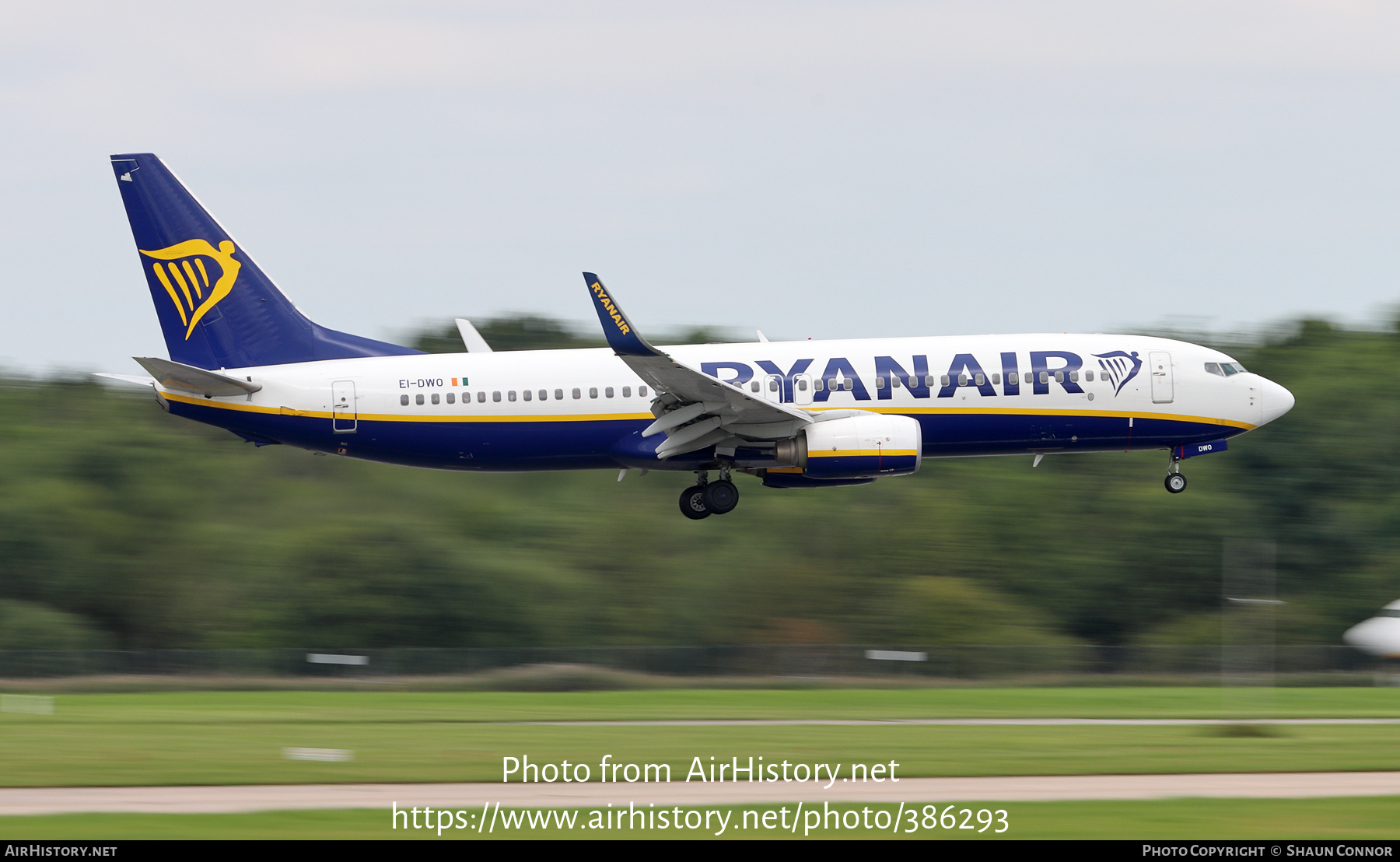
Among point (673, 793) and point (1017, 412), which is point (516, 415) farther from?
point (673, 793)

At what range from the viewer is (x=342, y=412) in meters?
37.1

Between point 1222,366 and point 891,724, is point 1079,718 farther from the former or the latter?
point 1222,366

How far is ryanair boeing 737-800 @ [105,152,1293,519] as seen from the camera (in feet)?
119

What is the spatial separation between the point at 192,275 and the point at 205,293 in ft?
2.08

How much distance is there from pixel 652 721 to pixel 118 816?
53.1ft

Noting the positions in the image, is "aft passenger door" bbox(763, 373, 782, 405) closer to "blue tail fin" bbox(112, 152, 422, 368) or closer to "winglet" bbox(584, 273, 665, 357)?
"winglet" bbox(584, 273, 665, 357)

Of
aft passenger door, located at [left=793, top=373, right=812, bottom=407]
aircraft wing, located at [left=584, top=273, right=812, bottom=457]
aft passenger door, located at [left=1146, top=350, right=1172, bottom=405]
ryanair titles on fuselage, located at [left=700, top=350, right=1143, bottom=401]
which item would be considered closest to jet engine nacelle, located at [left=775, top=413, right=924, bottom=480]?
aircraft wing, located at [left=584, top=273, right=812, bottom=457]

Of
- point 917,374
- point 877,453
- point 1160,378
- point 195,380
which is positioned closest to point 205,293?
point 195,380

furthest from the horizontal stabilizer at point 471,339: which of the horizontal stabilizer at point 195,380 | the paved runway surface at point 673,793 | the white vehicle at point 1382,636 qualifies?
the white vehicle at point 1382,636

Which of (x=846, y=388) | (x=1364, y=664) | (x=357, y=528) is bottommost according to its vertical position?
(x=1364, y=664)

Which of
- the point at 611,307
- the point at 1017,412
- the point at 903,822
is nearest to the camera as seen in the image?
the point at 903,822

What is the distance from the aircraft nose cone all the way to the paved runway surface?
47.4 ft

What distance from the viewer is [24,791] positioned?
81.0ft

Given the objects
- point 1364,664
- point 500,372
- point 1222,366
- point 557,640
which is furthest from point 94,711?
point 1364,664
